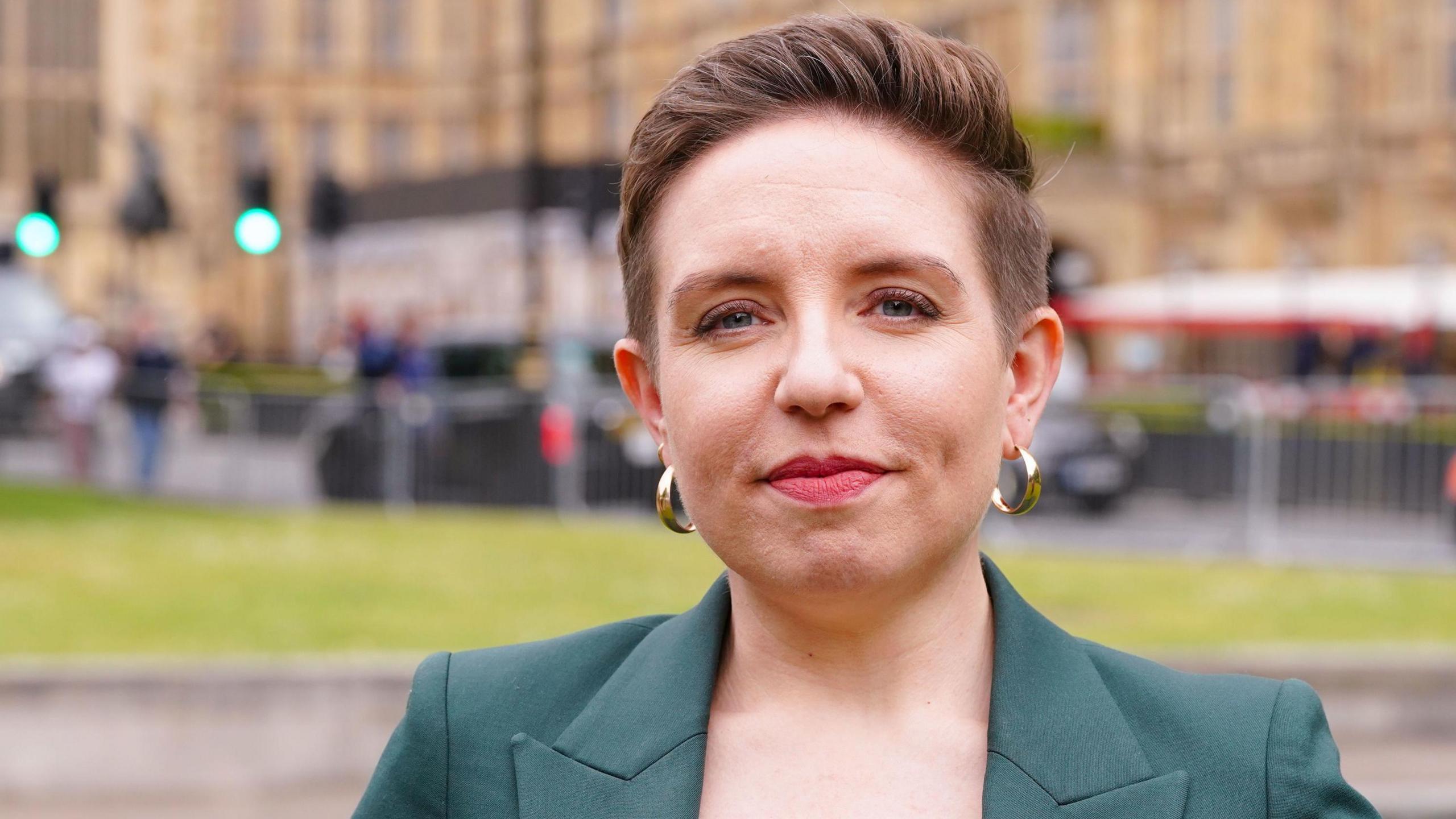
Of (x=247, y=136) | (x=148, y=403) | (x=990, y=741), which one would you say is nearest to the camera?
(x=990, y=741)

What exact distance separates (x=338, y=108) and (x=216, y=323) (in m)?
37.2

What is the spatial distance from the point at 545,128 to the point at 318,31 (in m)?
9.62

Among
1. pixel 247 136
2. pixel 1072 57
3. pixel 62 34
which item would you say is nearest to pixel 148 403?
pixel 1072 57

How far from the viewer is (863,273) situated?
6.11 feet

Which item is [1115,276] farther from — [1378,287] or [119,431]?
[119,431]

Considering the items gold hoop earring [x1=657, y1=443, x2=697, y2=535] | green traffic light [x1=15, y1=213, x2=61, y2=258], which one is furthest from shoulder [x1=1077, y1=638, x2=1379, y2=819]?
green traffic light [x1=15, y1=213, x2=61, y2=258]

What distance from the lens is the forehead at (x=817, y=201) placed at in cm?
186

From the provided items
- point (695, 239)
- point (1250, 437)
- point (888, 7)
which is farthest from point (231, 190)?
point (695, 239)

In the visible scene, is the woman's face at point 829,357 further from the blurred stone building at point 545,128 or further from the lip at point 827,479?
the blurred stone building at point 545,128

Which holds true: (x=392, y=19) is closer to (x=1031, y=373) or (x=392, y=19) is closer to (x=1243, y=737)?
(x=1031, y=373)

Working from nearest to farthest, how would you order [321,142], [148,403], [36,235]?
[36,235] < [148,403] < [321,142]

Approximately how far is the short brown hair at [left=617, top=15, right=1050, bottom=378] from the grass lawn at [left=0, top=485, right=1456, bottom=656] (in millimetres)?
7392

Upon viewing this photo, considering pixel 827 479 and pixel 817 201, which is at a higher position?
pixel 817 201

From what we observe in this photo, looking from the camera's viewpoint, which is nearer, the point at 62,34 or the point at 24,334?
the point at 24,334
